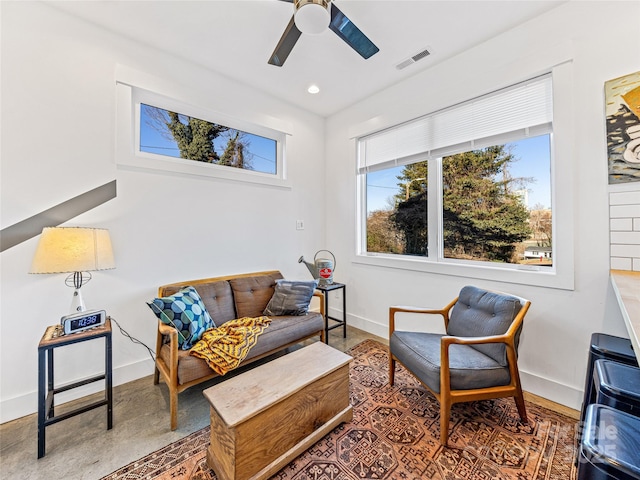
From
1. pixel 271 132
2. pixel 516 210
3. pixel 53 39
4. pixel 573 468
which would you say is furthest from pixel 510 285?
pixel 53 39

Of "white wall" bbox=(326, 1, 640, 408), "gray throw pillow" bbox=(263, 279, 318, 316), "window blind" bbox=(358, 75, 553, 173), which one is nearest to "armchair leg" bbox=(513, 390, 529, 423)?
"white wall" bbox=(326, 1, 640, 408)

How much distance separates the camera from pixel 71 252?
5.32 ft

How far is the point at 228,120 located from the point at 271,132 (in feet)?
1.82

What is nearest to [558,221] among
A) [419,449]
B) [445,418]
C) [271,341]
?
[445,418]

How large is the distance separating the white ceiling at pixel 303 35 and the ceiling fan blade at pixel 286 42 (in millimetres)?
353

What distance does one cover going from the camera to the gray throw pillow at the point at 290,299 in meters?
2.60

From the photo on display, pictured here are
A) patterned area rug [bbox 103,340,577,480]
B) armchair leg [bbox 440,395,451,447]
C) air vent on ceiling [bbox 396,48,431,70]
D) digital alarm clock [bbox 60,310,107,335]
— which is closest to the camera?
patterned area rug [bbox 103,340,577,480]

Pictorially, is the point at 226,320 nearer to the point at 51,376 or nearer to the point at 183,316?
the point at 183,316

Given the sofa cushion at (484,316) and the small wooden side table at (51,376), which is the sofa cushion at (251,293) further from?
the sofa cushion at (484,316)

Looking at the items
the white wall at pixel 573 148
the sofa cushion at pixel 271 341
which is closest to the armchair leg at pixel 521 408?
the white wall at pixel 573 148

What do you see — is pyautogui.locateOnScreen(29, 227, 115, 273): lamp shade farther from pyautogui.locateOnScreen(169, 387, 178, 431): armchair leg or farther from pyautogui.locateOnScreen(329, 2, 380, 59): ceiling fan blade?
pyautogui.locateOnScreen(329, 2, 380, 59): ceiling fan blade

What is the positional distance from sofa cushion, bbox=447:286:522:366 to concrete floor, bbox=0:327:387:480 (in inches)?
78.3

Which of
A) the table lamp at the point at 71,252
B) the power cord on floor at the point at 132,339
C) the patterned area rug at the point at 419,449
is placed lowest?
the patterned area rug at the point at 419,449

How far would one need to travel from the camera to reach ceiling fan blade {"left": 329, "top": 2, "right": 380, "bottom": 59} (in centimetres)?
164
